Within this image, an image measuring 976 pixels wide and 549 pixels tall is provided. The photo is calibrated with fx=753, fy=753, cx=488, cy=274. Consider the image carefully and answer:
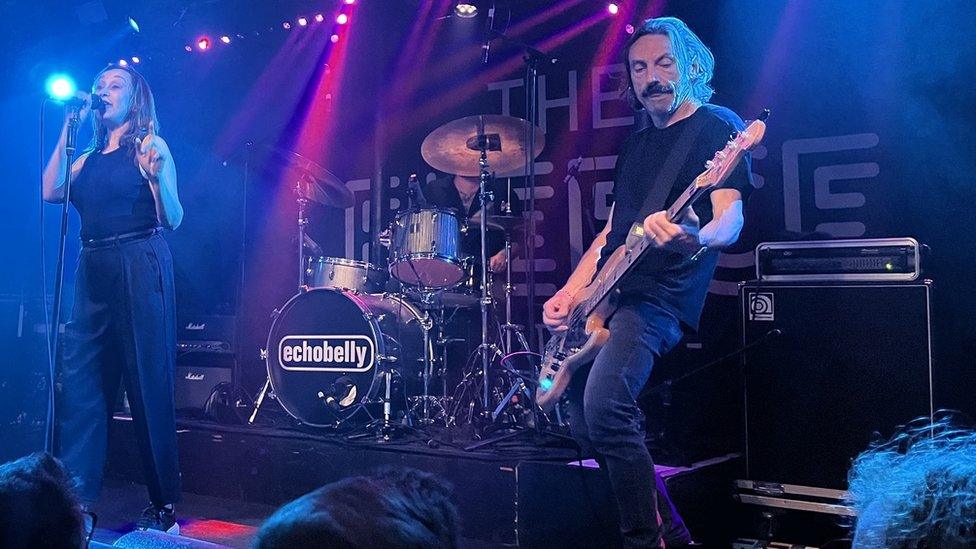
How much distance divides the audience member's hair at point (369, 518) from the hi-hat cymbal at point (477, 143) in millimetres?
4226

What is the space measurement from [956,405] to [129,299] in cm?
434

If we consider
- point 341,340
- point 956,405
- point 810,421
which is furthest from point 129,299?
point 956,405

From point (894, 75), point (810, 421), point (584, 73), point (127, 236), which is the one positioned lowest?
point (810, 421)

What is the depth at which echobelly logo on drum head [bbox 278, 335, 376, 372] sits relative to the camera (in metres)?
4.95

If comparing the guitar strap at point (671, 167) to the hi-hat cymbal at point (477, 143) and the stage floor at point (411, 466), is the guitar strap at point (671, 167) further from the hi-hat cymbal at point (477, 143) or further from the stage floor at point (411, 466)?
the hi-hat cymbal at point (477, 143)

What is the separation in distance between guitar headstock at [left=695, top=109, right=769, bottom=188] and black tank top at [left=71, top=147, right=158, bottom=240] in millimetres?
2512

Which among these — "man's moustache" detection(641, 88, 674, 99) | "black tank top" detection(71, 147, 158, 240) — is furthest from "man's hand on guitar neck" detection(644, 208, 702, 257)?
"black tank top" detection(71, 147, 158, 240)

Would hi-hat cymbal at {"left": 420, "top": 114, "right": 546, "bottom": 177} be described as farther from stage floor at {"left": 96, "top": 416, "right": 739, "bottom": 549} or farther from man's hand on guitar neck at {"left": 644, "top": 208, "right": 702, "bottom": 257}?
man's hand on guitar neck at {"left": 644, "top": 208, "right": 702, "bottom": 257}

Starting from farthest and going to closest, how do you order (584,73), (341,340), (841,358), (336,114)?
(336,114) → (584,73) → (341,340) → (841,358)

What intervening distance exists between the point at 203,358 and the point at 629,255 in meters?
4.36

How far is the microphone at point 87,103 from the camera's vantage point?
3.30 m

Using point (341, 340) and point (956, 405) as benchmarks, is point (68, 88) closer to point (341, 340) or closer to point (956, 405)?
point (341, 340)

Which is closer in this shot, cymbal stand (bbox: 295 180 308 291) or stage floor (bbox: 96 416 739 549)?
stage floor (bbox: 96 416 739 549)

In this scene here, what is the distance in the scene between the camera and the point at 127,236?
349 centimetres
